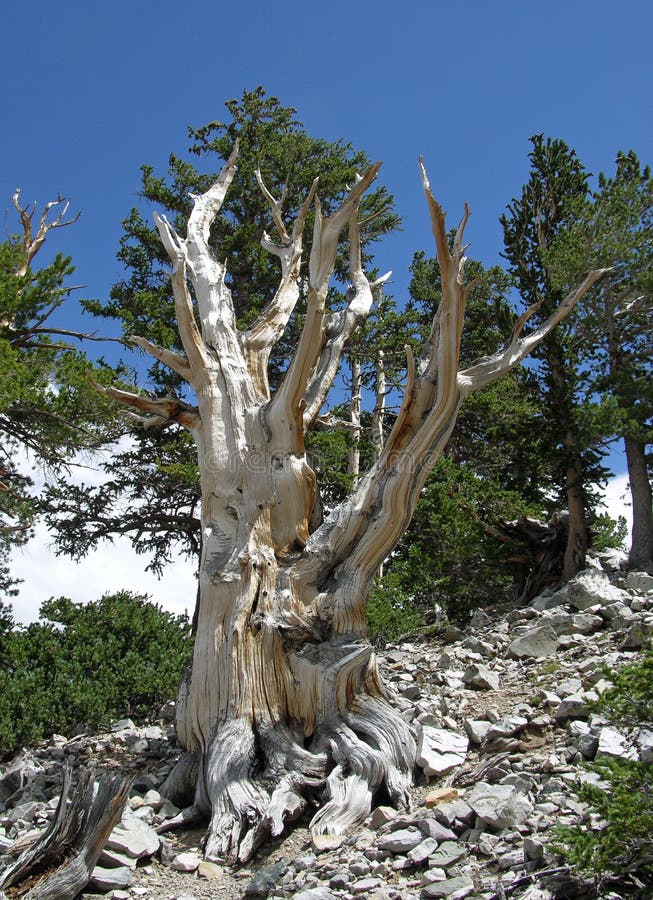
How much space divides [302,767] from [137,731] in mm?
2823

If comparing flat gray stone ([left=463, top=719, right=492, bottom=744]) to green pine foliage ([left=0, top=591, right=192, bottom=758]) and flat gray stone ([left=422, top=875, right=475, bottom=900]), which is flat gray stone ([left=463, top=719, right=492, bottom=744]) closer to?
flat gray stone ([left=422, top=875, right=475, bottom=900])

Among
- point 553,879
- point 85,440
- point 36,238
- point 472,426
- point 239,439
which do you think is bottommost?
point 553,879

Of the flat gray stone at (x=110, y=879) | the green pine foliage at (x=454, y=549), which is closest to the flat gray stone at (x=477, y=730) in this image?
the flat gray stone at (x=110, y=879)

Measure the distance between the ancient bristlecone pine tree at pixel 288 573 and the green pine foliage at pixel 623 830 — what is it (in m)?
1.64

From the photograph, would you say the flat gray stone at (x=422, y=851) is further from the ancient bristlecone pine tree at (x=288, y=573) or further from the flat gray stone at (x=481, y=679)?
the flat gray stone at (x=481, y=679)

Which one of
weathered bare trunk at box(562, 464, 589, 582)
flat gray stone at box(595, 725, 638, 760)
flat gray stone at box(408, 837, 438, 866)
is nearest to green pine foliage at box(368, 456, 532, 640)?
weathered bare trunk at box(562, 464, 589, 582)

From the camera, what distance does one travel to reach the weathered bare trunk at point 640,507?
12.1 meters

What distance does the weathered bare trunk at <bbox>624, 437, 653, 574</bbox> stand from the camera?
12062 millimetres

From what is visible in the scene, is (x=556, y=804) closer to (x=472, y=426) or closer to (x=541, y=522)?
(x=541, y=522)

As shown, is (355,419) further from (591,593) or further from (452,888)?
(452,888)

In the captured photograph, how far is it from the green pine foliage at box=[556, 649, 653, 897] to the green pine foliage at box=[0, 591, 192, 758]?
514 cm

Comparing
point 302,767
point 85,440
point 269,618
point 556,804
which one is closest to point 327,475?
point 85,440

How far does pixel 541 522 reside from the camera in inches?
495

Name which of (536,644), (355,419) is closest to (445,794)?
(536,644)
